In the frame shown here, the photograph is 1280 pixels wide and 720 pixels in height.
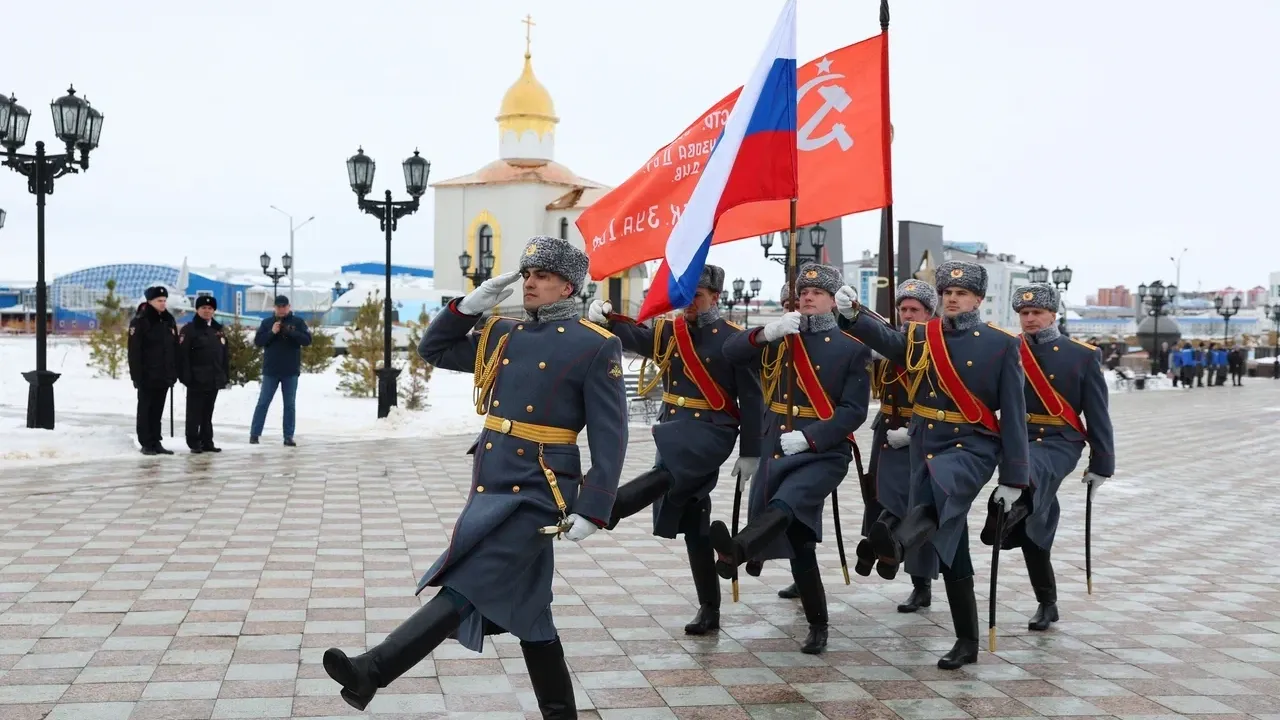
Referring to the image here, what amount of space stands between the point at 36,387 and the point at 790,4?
11381 mm

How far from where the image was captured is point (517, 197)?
62.2 meters

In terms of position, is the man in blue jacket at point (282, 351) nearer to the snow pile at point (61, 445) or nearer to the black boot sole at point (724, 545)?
the snow pile at point (61, 445)

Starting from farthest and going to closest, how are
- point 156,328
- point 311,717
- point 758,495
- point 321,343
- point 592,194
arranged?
1. point 592,194
2. point 321,343
3. point 156,328
4. point 758,495
5. point 311,717

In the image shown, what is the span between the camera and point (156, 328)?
1360cm

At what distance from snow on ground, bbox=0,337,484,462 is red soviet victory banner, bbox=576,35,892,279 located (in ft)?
29.5

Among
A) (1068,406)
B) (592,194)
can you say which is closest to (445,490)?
(1068,406)

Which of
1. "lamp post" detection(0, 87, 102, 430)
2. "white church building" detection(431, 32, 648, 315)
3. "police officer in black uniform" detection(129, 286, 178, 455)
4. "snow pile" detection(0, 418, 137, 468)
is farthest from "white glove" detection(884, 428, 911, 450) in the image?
"white church building" detection(431, 32, 648, 315)

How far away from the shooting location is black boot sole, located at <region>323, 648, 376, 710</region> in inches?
158

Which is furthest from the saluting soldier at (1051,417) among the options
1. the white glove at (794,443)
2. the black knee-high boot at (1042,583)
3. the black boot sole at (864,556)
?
the white glove at (794,443)

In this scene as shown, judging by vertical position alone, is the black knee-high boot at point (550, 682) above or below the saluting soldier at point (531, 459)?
below

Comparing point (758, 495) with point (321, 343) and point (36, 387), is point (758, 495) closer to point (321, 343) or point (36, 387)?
point (36, 387)

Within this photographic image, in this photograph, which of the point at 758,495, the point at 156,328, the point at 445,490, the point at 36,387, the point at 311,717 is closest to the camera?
the point at 311,717

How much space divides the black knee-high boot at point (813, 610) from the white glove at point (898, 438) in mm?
947

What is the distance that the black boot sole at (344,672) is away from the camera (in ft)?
13.2
